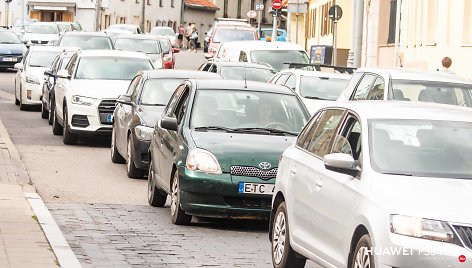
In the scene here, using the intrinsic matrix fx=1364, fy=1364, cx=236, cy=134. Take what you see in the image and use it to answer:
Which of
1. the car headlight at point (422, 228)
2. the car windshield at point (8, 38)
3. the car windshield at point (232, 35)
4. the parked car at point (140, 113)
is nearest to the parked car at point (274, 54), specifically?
the parked car at point (140, 113)

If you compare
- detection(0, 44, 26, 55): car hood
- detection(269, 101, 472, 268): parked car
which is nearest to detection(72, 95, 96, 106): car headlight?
detection(269, 101, 472, 268): parked car

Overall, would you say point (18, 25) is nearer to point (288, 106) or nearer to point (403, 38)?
point (403, 38)

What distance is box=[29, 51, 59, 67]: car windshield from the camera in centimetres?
3362

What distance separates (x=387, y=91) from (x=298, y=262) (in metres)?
6.11

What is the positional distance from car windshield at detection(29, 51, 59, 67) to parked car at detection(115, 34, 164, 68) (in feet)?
26.7

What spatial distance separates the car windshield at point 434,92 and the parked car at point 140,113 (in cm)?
319

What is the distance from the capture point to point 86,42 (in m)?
41.1

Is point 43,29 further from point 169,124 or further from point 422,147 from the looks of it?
point 422,147

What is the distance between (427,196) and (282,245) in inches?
103

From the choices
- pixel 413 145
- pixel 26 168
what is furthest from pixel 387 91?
pixel 413 145

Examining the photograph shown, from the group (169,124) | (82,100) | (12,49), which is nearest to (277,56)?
(82,100)

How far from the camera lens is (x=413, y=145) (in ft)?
30.4

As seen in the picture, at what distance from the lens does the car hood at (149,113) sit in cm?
1847

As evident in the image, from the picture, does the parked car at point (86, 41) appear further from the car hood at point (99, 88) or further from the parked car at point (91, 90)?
the car hood at point (99, 88)
